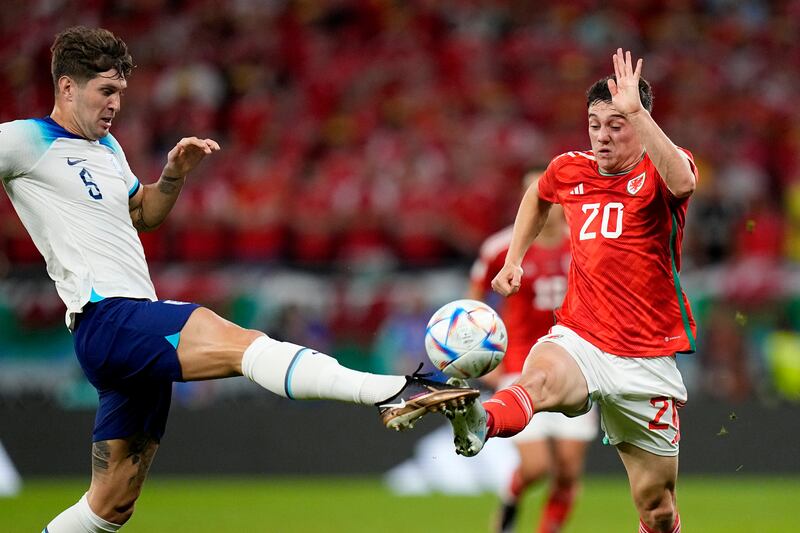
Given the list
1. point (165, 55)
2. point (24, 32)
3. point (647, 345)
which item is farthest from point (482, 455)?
point (24, 32)

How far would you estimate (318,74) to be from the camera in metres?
16.6

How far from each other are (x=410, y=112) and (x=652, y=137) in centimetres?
1085

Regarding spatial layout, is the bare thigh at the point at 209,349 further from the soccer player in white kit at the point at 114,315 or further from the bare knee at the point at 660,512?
the bare knee at the point at 660,512

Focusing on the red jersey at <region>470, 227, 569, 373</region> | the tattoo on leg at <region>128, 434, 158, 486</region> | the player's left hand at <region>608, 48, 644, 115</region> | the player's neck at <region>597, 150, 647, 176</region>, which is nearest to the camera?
the player's left hand at <region>608, 48, 644, 115</region>

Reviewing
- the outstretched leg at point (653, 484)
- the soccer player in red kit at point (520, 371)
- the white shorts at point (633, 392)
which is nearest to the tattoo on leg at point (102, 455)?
the white shorts at point (633, 392)

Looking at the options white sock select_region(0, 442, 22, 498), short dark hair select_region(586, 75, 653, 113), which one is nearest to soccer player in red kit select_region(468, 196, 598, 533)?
short dark hair select_region(586, 75, 653, 113)

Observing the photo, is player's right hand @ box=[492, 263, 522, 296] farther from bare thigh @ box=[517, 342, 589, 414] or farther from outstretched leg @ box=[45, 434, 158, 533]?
outstretched leg @ box=[45, 434, 158, 533]

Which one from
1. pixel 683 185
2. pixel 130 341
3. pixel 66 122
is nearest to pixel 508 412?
pixel 683 185

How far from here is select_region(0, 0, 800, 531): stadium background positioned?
1207cm

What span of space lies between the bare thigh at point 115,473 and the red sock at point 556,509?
11.2 ft

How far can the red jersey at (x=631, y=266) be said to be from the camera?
575 cm

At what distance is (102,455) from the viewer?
5.70m

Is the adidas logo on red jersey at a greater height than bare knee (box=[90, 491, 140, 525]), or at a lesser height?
greater

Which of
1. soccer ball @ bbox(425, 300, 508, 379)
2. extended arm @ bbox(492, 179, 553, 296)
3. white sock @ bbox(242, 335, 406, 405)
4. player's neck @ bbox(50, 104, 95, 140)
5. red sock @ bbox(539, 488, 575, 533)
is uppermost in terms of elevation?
player's neck @ bbox(50, 104, 95, 140)
